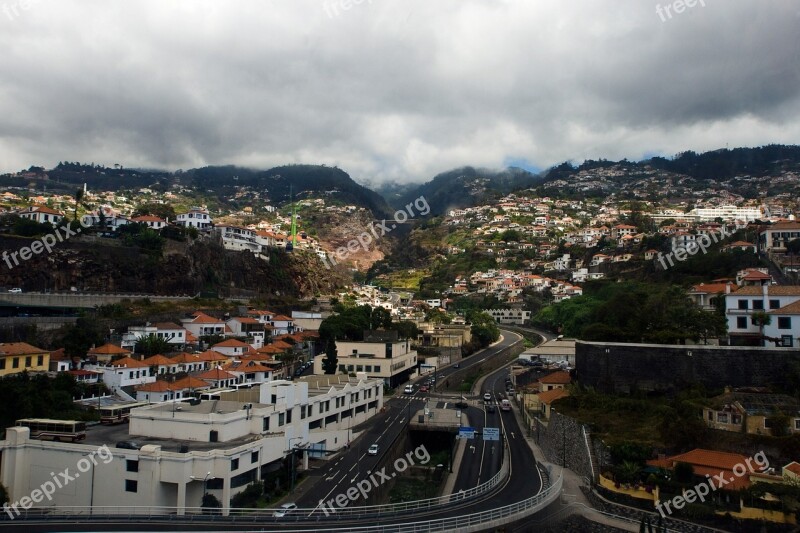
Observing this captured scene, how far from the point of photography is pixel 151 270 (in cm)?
6288

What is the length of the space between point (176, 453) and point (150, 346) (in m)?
24.7

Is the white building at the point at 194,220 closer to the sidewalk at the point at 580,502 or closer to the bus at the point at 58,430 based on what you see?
the bus at the point at 58,430

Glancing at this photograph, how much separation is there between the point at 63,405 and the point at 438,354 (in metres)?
38.7

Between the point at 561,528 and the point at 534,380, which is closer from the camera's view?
the point at 561,528

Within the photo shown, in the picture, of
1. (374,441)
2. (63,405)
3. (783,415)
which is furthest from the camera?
(374,441)

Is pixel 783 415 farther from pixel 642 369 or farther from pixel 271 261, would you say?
pixel 271 261

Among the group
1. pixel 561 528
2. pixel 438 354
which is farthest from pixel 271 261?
pixel 561 528

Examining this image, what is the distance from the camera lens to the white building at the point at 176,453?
21.0 meters

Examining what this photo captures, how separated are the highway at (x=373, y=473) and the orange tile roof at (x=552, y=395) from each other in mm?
2552

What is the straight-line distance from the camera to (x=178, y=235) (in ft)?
228

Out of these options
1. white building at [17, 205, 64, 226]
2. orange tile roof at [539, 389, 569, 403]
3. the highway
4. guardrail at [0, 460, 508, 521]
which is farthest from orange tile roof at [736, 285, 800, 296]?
white building at [17, 205, 64, 226]

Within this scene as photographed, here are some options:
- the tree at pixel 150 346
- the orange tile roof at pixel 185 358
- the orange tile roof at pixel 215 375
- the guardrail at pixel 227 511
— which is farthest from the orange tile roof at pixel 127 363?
the guardrail at pixel 227 511

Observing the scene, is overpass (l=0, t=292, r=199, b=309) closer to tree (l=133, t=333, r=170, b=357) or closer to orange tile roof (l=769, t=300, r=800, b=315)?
tree (l=133, t=333, r=170, b=357)

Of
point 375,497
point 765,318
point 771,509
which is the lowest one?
point 375,497
